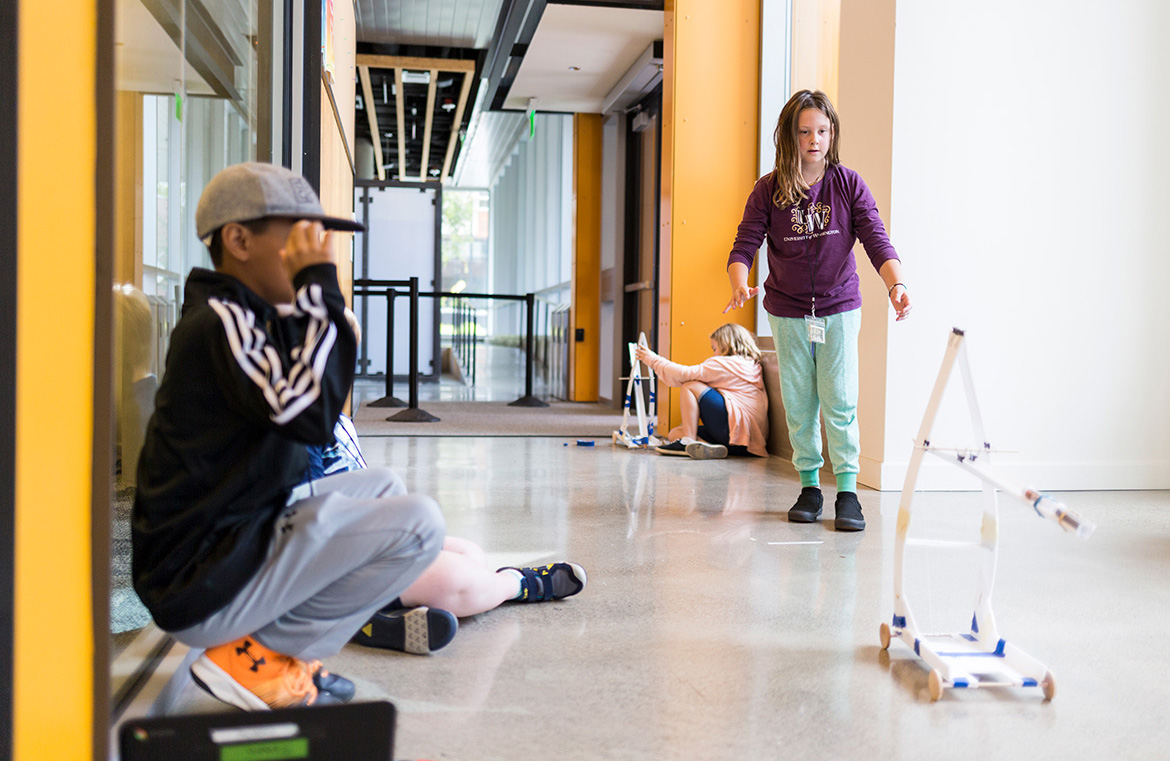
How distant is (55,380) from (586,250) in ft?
26.4

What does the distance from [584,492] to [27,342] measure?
2.96 meters

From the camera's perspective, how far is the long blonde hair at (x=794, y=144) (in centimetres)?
314

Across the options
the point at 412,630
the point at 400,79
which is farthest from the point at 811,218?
the point at 400,79

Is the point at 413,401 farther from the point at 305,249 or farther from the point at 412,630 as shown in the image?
the point at 305,249

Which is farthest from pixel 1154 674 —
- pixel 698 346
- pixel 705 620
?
pixel 698 346

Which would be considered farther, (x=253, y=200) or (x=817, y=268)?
(x=817, y=268)

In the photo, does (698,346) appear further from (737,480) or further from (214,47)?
(214,47)

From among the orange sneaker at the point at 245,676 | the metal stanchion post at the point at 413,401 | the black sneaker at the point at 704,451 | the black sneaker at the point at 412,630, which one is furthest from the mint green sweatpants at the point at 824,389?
the metal stanchion post at the point at 413,401

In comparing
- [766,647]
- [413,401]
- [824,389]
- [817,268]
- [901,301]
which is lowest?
[766,647]

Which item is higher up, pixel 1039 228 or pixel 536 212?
pixel 536 212

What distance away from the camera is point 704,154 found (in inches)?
227

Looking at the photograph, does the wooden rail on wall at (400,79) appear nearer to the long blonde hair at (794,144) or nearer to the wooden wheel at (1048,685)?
the long blonde hair at (794,144)

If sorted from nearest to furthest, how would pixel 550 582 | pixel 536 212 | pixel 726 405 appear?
pixel 550 582 < pixel 726 405 < pixel 536 212

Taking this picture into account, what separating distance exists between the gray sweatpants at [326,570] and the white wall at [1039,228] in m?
2.90
